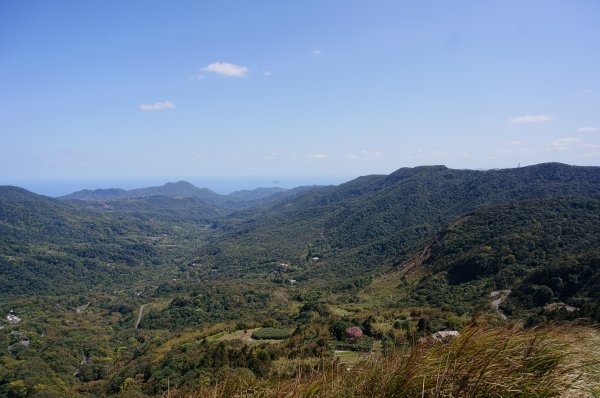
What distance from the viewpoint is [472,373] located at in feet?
8.60

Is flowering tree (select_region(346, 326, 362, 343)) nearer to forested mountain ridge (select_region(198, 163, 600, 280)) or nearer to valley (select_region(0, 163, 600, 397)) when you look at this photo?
valley (select_region(0, 163, 600, 397))

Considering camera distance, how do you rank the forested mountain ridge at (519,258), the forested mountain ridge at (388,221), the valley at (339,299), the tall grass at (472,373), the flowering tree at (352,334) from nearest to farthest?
the tall grass at (472,373) → the valley at (339,299) → the flowering tree at (352,334) → the forested mountain ridge at (519,258) → the forested mountain ridge at (388,221)

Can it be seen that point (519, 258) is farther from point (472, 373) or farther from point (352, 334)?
point (472, 373)

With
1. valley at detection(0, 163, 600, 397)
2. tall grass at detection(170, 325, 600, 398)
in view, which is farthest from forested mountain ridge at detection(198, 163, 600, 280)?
tall grass at detection(170, 325, 600, 398)

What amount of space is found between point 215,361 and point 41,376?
29.5m

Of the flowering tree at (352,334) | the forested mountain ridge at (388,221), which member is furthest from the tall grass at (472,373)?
the forested mountain ridge at (388,221)

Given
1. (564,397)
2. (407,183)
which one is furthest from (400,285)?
(407,183)

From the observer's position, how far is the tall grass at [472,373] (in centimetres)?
259

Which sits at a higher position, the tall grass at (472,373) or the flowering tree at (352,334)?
the tall grass at (472,373)

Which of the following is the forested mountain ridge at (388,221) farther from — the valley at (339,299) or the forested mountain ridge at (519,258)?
the forested mountain ridge at (519,258)

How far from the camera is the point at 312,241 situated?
10188 centimetres

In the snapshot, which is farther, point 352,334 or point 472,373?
point 352,334

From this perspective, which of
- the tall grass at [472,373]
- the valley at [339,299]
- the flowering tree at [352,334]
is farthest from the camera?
the flowering tree at [352,334]

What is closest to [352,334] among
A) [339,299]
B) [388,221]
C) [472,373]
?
[472,373]
